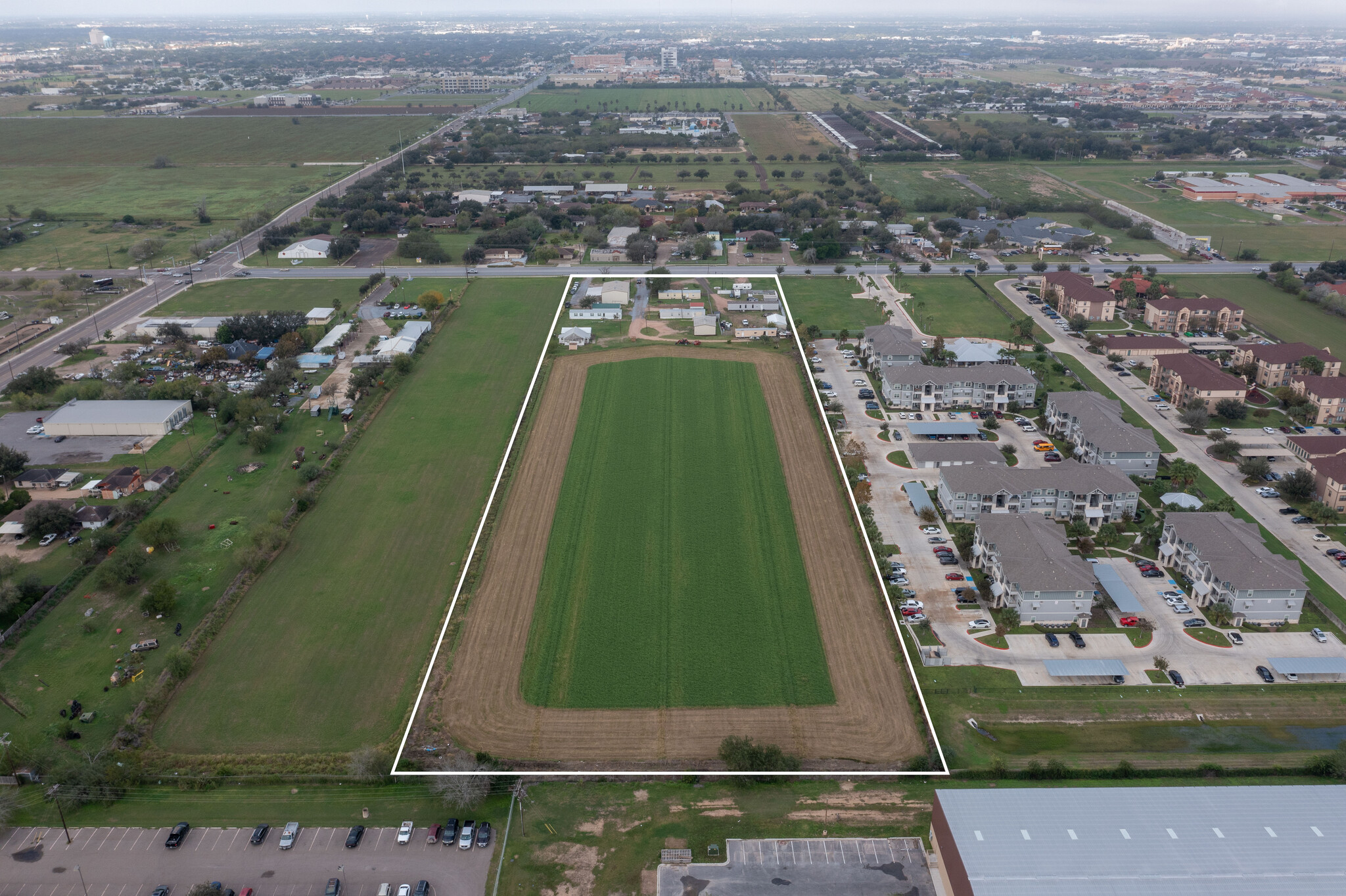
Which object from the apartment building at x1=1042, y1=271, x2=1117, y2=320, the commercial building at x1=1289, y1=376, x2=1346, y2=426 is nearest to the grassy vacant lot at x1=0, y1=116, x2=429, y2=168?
the apartment building at x1=1042, y1=271, x2=1117, y2=320

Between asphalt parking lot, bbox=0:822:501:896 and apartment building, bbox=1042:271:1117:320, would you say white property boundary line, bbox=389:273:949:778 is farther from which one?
apartment building, bbox=1042:271:1117:320

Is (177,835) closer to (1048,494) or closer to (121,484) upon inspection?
(121,484)

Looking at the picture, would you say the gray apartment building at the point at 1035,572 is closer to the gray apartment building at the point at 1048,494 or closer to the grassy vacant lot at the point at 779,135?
the gray apartment building at the point at 1048,494

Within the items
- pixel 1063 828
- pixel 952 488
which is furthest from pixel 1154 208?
pixel 1063 828

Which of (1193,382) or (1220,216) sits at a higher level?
(1220,216)

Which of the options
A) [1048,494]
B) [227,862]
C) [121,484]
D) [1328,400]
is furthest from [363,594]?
[1328,400]

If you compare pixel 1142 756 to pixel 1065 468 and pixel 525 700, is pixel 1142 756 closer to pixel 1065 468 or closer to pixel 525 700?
pixel 1065 468
